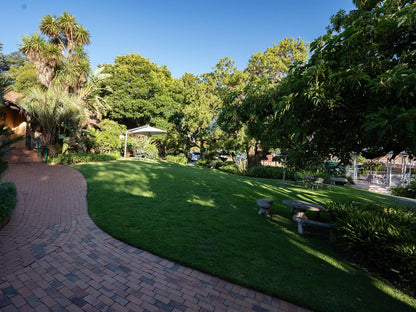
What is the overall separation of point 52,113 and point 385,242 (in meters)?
16.7

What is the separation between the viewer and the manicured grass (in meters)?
2.99

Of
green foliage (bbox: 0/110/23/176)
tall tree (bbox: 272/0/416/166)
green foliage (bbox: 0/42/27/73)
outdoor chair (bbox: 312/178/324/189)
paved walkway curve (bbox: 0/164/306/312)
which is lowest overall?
paved walkway curve (bbox: 0/164/306/312)

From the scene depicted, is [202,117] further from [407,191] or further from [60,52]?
[407,191]

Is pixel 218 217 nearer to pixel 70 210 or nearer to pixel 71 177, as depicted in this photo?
pixel 70 210

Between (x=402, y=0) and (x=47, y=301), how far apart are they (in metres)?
6.77

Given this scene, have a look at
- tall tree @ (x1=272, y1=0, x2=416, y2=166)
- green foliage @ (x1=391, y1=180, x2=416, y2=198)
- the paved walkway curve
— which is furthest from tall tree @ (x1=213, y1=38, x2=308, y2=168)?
green foliage @ (x1=391, y1=180, x2=416, y2=198)

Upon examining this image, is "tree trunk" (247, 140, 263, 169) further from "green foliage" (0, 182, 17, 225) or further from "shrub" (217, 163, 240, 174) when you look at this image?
"green foliage" (0, 182, 17, 225)

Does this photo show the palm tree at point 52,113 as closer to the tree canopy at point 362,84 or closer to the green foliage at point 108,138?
the green foliage at point 108,138

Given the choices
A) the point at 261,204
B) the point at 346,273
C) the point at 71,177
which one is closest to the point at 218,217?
the point at 261,204

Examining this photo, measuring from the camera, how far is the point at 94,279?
115 inches

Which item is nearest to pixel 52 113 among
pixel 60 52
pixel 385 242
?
pixel 60 52

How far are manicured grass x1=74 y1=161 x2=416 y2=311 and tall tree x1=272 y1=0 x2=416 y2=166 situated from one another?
2.29 m

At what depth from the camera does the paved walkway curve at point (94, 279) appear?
2.52 m

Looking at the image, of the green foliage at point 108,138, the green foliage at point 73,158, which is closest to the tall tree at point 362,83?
the green foliage at point 73,158
